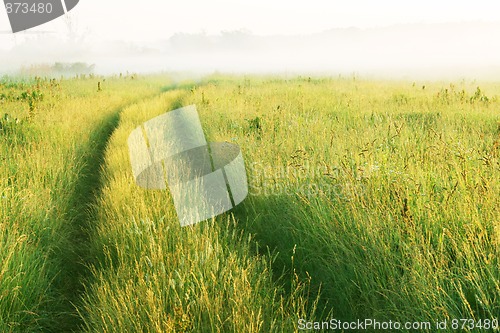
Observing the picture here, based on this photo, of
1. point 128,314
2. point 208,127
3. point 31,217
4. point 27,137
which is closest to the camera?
point 128,314

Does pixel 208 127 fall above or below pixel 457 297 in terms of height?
above

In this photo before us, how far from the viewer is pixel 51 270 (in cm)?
329

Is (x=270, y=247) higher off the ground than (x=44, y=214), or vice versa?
(x=44, y=214)

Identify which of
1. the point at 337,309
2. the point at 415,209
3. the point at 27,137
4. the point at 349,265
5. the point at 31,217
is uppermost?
the point at 27,137

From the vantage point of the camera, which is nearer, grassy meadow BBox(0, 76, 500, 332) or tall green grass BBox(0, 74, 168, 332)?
grassy meadow BBox(0, 76, 500, 332)

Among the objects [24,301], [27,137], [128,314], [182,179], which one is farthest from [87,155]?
[128,314]

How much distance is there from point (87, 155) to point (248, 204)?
145 inches

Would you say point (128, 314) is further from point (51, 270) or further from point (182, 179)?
point (182, 179)

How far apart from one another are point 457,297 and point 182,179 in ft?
9.97

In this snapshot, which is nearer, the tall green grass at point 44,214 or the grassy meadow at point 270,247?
the grassy meadow at point 270,247

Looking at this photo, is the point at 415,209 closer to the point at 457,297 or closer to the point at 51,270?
the point at 457,297

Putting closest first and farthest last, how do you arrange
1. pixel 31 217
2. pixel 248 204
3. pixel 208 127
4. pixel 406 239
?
pixel 406 239 → pixel 31 217 → pixel 248 204 → pixel 208 127

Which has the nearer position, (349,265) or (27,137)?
(349,265)

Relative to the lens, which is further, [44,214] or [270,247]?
[44,214]
